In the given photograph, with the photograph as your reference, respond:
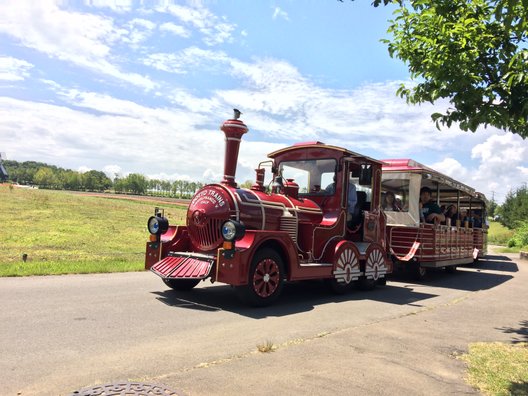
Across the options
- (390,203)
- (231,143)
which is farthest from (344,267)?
(390,203)

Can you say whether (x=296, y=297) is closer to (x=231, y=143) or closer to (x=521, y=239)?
(x=231, y=143)

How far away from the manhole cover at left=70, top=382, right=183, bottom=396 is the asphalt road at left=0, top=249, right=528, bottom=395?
5.2 inches

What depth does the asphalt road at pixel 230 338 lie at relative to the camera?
12.6 feet

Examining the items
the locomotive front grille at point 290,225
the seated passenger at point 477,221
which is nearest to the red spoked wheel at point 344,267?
the locomotive front grille at point 290,225

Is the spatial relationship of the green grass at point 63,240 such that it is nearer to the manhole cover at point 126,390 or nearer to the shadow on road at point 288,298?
the shadow on road at point 288,298

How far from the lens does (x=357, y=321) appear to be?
6.47 metres

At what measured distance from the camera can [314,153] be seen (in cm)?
929

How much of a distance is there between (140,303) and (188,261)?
39.1 inches

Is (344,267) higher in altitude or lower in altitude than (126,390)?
higher

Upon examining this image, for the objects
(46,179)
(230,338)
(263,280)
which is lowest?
(230,338)

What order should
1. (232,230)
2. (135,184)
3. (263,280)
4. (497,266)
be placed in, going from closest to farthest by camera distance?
(232,230) → (263,280) → (497,266) → (135,184)

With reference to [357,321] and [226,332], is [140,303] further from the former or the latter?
[357,321]

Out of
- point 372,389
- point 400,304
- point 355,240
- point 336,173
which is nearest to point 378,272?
point 355,240

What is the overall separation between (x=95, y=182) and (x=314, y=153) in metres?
141
